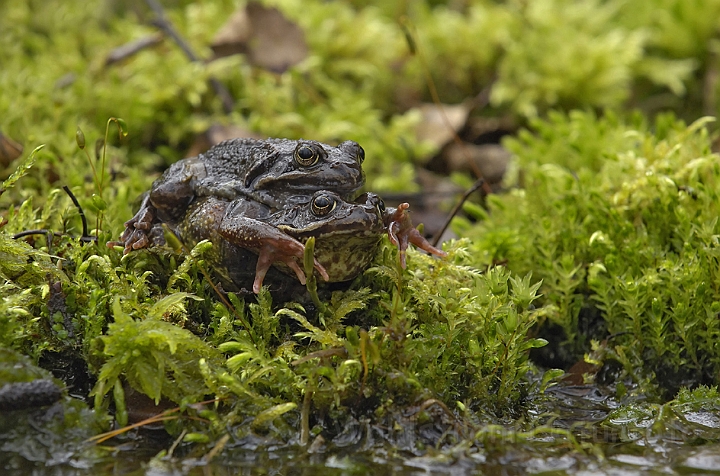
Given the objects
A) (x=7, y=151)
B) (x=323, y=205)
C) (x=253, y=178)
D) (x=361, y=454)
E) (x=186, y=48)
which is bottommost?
(x=361, y=454)

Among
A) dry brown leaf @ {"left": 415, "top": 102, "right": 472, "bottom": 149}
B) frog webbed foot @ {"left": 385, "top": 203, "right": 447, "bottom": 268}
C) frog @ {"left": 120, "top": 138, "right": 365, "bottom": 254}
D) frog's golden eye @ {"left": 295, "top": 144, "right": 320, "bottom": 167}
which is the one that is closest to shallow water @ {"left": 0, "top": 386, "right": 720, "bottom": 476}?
frog webbed foot @ {"left": 385, "top": 203, "right": 447, "bottom": 268}

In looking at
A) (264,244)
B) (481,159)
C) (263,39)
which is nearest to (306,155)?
(264,244)

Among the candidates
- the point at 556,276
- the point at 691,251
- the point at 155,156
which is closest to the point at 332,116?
the point at 155,156

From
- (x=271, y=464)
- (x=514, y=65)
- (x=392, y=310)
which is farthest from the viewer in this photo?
(x=514, y=65)

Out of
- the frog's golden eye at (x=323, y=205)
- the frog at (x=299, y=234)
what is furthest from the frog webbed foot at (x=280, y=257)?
the frog's golden eye at (x=323, y=205)

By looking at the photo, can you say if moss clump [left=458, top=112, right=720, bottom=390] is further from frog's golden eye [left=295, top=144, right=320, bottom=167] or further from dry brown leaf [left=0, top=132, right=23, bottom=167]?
dry brown leaf [left=0, top=132, right=23, bottom=167]

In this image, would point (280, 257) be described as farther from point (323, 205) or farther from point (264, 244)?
point (323, 205)

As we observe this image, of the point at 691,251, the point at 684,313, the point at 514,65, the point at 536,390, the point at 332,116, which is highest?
the point at 514,65

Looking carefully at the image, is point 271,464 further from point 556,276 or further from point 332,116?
point 332,116
